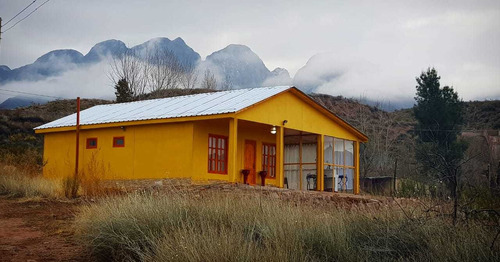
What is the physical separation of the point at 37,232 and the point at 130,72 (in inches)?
1306

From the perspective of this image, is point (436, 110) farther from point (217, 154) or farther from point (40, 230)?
point (40, 230)

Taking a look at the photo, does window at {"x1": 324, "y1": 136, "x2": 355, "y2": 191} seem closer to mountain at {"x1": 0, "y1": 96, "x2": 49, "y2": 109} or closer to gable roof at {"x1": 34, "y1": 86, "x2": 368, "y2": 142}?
gable roof at {"x1": 34, "y1": 86, "x2": 368, "y2": 142}

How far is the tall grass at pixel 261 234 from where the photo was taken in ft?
21.1

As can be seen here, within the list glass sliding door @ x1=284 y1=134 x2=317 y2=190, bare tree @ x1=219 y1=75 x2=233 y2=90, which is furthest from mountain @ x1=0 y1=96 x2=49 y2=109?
glass sliding door @ x1=284 y1=134 x2=317 y2=190

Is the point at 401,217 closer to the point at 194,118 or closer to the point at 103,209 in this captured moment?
the point at 103,209

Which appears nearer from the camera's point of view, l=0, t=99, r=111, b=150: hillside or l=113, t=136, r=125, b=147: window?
A: l=113, t=136, r=125, b=147: window

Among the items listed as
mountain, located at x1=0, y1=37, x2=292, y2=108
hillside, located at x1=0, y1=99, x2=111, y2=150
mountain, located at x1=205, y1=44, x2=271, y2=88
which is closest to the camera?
hillside, located at x1=0, y1=99, x2=111, y2=150

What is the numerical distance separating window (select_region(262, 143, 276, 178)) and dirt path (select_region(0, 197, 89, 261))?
939 centimetres

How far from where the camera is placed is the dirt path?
8.87 meters

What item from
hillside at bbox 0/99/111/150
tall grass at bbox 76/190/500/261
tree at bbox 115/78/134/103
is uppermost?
tree at bbox 115/78/134/103

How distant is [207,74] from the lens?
160 feet

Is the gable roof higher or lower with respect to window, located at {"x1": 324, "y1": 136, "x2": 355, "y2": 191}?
higher

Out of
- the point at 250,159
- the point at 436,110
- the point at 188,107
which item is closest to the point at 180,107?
the point at 188,107

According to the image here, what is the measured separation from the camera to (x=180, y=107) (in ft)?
66.6
